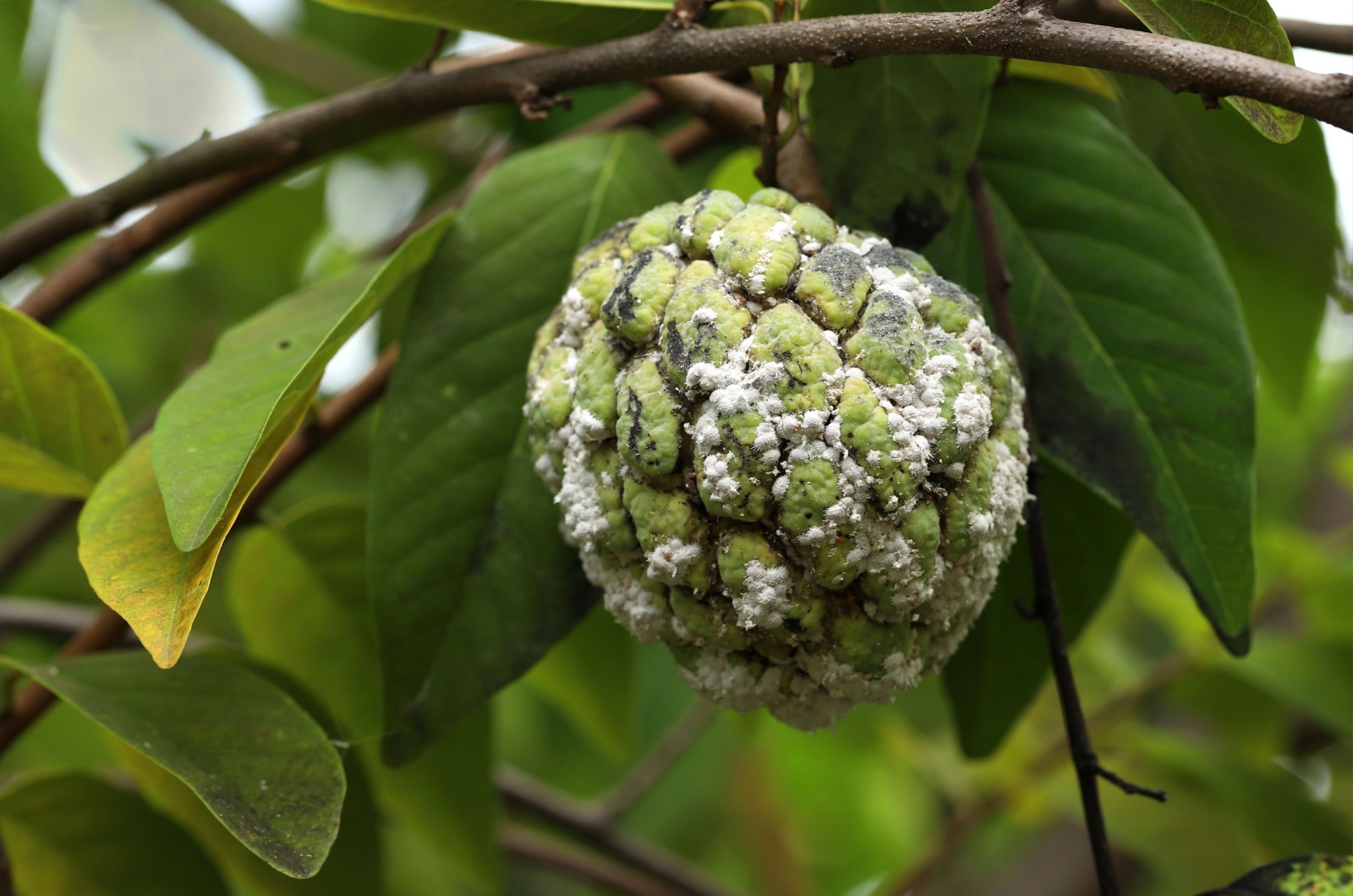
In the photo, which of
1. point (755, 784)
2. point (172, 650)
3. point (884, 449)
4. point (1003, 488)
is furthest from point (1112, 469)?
point (755, 784)

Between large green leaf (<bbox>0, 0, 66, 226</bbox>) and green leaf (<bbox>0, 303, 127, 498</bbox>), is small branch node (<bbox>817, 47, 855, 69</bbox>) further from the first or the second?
large green leaf (<bbox>0, 0, 66, 226</bbox>)

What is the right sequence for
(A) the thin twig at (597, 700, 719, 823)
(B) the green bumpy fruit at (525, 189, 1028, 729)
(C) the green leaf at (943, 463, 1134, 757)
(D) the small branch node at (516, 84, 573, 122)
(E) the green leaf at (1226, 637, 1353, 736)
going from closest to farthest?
(B) the green bumpy fruit at (525, 189, 1028, 729) → (D) the small branch node at (516, 84, 573, 122) → (C) the green leaf at (943, 463, 1134, 757) → (E) the green leaf at (1226, 637, 1353, 736) → (A) the thin twig at (597, 700, 719, 823)

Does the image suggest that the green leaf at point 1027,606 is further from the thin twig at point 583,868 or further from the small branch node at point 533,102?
the thin twig at point 583,868

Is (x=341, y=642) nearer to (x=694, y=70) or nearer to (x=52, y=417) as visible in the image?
(x=52, y=417)

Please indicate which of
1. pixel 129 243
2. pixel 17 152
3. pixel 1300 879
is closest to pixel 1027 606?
pixel 1300 879

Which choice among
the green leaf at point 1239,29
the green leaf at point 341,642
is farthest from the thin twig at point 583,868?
the green leaf at point 1239,29

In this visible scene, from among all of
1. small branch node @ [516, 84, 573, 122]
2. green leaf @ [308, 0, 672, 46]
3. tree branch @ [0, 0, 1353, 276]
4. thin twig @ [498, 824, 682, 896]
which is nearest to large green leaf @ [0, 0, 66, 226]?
tree branch @ [0, 0, 1353, 276]
